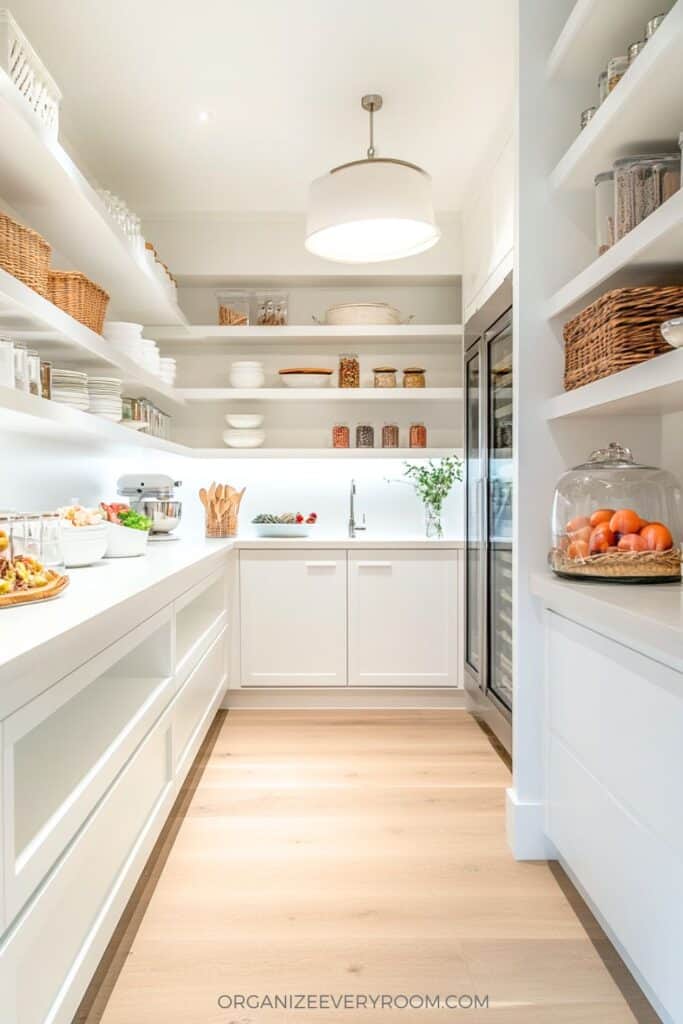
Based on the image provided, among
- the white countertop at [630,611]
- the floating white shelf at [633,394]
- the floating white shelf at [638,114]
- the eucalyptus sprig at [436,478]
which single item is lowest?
the white countertop at [630,611]

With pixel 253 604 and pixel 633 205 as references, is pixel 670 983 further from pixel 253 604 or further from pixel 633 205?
pixel 253 604

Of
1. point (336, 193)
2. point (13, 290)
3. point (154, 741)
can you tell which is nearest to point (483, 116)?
point (336, 193)

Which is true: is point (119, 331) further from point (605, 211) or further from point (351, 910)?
point (351, 910)

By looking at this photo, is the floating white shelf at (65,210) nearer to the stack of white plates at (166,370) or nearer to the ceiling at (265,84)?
the stack of white plates at (166,370)

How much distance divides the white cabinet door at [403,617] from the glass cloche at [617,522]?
1.73 m

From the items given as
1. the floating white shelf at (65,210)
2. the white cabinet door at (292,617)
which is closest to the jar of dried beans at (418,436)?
the white cabinet door at (292,617)

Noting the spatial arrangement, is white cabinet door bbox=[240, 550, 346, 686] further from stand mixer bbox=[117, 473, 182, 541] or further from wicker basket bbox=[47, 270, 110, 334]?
wicker basket bbox=[47, 270, 110, 334]

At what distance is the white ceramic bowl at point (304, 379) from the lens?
417cm

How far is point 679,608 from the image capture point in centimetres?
144

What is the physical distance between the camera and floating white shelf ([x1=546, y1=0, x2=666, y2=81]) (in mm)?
1835

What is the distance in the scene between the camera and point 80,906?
139cm

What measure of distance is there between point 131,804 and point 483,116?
298cm

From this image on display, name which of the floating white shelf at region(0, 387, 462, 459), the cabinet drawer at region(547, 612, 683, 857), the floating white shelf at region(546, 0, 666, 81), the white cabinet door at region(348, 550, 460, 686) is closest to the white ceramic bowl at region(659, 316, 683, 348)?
the cabinet drawer at region(547, 612, 683, 857)

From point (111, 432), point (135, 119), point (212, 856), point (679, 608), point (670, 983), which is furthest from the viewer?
point (135, 119)
